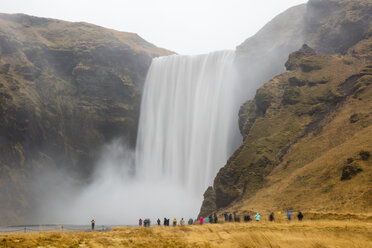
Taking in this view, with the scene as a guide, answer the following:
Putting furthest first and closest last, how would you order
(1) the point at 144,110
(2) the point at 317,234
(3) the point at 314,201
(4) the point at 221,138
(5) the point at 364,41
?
(1) the point at 144,110
(4) the point at 221,138
(5) the point at 364,41
(3) the point at 314,201
(2) the point at 317,234

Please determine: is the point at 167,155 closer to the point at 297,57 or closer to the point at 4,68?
the point at 297,57

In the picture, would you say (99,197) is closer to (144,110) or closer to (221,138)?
(144,110)

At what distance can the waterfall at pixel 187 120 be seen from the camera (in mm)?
61469

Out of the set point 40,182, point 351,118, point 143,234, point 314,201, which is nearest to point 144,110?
point 40,182

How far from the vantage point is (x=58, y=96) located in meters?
72.4

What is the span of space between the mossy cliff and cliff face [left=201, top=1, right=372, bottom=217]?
54mm

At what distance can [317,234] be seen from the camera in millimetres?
16422

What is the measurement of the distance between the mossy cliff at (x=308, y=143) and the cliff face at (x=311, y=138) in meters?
0.05

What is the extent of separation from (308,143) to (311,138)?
0.95 m

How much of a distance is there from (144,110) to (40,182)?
87.4 feet

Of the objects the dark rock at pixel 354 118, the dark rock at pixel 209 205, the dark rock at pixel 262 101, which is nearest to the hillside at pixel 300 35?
the dark rock at pixel 262 101

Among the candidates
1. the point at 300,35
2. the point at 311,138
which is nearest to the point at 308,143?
the point at 311,138

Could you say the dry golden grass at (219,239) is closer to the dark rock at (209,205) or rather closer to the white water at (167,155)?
the dark rock at (209,205)

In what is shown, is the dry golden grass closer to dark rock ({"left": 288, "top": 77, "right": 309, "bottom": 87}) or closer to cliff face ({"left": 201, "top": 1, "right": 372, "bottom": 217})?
cliff face ({"left": 201, "top": 1, "right": 372, "bottom": 217})
